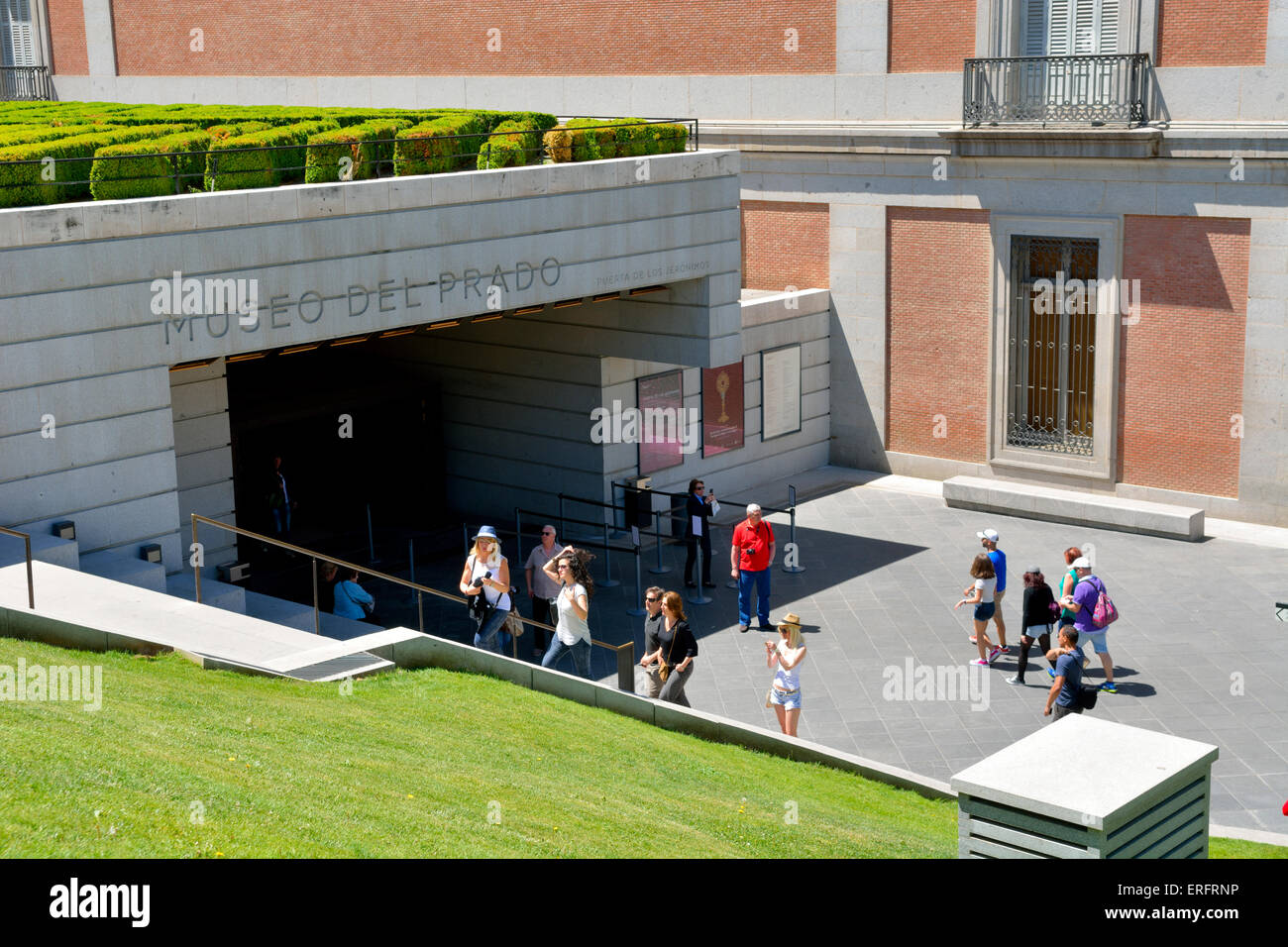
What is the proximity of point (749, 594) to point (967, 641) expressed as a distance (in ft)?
8.43

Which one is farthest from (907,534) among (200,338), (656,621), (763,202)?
(200,338)

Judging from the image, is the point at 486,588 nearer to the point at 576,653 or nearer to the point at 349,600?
the point at 576,653

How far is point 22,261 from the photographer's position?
1423 cm

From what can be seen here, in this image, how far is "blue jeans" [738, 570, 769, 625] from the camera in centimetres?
1811

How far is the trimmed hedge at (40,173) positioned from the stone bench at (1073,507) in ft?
44.6

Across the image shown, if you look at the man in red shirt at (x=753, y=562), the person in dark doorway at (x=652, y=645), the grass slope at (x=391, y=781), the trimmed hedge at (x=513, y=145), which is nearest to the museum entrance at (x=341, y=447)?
the trimmed hedge at (x=513, y=145)

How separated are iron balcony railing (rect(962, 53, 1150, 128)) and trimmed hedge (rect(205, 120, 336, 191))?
11207mm

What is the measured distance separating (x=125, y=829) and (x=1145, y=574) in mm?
15667

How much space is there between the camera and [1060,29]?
76.4 ft

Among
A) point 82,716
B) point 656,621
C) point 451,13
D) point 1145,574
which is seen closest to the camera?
point 82,716

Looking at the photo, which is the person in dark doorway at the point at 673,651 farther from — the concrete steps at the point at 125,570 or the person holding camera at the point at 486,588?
the concrete steps at the point at 125,570

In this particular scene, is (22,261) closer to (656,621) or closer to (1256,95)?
(656,621)
